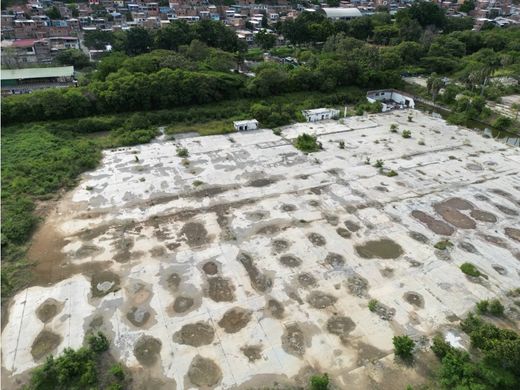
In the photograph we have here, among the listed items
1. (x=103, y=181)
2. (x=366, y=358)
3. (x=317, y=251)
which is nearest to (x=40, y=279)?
(x=103, y=181)

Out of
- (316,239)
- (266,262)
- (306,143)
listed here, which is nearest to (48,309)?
(266,262)

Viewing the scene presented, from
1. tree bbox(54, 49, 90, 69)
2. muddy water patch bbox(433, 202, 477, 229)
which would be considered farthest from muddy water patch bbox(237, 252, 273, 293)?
tree bbox(54, 49, 90, 69)

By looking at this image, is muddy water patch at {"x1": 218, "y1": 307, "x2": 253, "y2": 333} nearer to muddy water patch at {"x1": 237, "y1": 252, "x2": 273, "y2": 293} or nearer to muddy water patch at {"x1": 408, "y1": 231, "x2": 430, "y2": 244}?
muddy water patch at {"x1": 237, "y1": 252, "x2": 273, "y2": 293}

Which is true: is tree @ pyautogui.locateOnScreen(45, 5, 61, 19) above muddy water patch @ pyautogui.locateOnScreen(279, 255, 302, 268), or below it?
above

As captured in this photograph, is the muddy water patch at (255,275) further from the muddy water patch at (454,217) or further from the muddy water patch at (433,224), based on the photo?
the muddy water patch at (454,217)

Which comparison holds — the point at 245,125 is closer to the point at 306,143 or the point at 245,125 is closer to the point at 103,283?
the point at 306,143

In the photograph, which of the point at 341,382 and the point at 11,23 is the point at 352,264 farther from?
the point at 11,23
